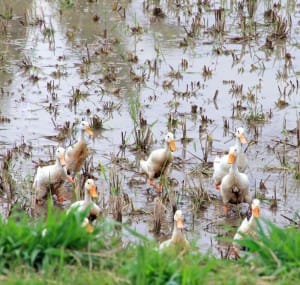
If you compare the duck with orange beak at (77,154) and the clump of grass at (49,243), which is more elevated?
the clump of grass at (49,243)

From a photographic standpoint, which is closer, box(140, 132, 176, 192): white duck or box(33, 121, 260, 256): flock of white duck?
box(33, 121, 260, 256): flock of white duck

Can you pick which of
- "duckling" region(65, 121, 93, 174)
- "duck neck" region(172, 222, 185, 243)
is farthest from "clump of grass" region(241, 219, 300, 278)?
"duckling" region(65, 121, 93, 174)

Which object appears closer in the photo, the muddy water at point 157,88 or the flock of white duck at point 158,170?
the flock of white duck at point 158,170

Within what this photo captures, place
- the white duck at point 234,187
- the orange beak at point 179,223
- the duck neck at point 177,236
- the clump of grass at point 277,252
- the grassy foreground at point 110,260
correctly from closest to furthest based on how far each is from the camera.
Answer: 1. the grassy foreground at point 110,260
2. the clump of grass at point 277,252
3. the duck neck at point 177,236
4. the orange beak at point 179,223
5. the white duck at point 234,187

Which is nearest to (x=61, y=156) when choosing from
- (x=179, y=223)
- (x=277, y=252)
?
(x=179, y=223)

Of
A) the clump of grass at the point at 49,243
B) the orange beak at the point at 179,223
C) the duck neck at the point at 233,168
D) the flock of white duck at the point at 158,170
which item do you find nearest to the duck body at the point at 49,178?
the flock of white duck at the point at 158,170

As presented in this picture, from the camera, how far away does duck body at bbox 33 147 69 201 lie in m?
8.80

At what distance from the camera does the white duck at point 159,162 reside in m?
9.05

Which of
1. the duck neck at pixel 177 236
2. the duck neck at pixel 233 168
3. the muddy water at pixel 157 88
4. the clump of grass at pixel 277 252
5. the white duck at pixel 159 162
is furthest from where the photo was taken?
the muddy water at pixel 157 88

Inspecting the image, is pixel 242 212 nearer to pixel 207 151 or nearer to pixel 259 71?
pixel 207 151

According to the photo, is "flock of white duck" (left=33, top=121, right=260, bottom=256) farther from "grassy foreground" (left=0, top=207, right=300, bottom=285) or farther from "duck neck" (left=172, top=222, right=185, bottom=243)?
"grassy foreground" (left=0, top=207, right=300, bottom=285)

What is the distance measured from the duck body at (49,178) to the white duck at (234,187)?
142 cm

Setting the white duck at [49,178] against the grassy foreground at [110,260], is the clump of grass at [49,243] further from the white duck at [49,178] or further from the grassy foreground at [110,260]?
the white duck at [49,178]

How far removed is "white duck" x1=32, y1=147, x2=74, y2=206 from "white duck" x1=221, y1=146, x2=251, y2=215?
4.66 ft
